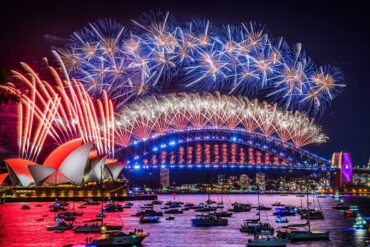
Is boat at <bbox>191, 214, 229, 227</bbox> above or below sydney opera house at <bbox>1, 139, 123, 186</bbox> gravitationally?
below

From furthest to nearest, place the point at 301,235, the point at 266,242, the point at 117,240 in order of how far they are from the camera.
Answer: the point at 301,235 < the point at 266,242 < the point at 117,240

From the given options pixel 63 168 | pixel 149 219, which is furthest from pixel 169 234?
pixel 63 168

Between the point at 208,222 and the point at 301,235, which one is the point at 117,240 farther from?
the point at 208,222

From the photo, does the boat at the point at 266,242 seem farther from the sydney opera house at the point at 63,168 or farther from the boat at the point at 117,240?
the sydney opera house at the point at 63,168

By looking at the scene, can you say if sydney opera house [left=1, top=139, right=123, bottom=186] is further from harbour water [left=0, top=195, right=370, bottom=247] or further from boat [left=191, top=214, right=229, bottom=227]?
boat [left=191, top=214, right=229, bottom=227]

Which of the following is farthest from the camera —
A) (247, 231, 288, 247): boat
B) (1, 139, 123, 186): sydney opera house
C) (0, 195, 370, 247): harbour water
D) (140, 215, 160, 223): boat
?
(1, 139, 123, 186): sydney opera house

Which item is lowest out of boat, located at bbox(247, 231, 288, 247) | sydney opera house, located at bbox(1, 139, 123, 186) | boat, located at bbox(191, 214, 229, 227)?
boat, located at bbox(247, 231, 288, 247)

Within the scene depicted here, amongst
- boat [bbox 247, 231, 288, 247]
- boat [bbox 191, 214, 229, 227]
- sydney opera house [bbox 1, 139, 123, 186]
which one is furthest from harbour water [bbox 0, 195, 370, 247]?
sydney opera house [bbox 1, 139, 123, 186]

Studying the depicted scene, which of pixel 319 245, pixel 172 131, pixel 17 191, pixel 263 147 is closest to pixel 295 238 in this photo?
pixel 319 245

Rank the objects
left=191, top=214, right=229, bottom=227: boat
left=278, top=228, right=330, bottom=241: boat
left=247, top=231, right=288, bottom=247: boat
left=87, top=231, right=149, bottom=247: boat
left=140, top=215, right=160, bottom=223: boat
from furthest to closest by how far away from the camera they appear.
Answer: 1. left=140, top=215, right=160, bottom=223: boat
2. left=191, top=214, right=229, bottom=227: boat
3. left=278, top=228, right=330, bottom=241: boat
4. left=247, top=231, right=288, bottom=247: boat
5. left=87, top=231, right=149, bottom=247: boat

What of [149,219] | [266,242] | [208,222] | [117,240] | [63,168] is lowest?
[266,242]

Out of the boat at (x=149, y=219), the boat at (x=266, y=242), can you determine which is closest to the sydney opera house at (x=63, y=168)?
the boat at (x=149, y=219)
